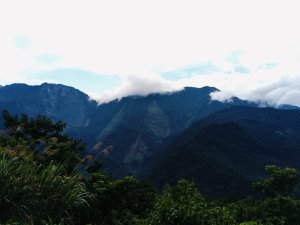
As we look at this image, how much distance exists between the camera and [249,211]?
44062mm

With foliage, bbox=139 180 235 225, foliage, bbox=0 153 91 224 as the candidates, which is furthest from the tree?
foliage, bbox=0 153 91 224

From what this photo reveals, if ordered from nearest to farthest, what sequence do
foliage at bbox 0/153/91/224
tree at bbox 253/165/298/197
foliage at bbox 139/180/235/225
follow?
1. foliage at bbox 0/153/91/224
2. foliage at bbox 139/180/235/225
3. tree at bbox 253/165/298/197

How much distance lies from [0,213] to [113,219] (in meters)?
14.8

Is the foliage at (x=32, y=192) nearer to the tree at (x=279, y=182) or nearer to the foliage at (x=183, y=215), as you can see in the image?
the foliage at (x=183, y=215)

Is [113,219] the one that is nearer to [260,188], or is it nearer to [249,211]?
[249,211]

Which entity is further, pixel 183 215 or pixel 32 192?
pixel 183 215

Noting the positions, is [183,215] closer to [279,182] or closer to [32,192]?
[32,192]

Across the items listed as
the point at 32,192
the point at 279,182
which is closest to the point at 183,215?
the point at 32,192

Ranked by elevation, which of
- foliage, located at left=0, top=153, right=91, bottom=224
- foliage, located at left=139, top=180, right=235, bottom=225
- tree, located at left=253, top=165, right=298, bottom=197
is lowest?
tree, located at left=253, top=165, right=298, bottom=197

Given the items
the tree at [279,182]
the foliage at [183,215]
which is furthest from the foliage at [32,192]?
the tree at [279,182]

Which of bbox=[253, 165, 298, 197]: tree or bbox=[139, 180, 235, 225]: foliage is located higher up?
bbox=[139, 180, 235, 225]: foliage

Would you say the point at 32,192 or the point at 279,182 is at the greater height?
the point at 32,192

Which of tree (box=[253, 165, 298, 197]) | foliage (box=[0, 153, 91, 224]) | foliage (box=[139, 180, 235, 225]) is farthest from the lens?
tree (box=[253, 165, 298, 197])

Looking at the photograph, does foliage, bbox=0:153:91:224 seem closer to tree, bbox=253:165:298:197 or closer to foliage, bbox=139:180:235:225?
foliage, bbox=139:180:235:225
